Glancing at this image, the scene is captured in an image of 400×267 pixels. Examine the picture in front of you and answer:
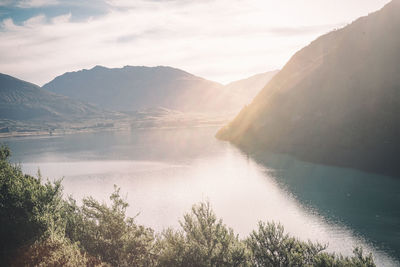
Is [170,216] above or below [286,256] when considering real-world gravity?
below

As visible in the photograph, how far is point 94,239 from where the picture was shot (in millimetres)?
30891

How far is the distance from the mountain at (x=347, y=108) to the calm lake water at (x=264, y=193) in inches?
454

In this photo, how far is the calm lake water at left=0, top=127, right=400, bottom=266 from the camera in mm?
48844

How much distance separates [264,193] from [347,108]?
205ft

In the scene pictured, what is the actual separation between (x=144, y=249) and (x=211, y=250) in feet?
21.8

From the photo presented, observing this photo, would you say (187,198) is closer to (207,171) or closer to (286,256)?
(207,171)

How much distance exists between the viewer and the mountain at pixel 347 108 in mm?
95625

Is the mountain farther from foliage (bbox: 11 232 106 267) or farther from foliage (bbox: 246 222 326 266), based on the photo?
foliage (bbox: 11 232 106 267)

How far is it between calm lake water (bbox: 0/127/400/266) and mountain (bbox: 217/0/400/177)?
11.5 metres

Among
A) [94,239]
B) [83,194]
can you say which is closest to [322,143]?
[83,194]

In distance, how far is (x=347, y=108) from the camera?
11475cm

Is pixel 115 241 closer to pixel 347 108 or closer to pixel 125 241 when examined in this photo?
pixel 125 241

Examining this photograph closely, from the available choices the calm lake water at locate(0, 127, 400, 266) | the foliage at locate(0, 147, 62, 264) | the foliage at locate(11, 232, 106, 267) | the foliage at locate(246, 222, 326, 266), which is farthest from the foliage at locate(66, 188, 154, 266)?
the calm lake water at locate(0, 127, 400, 266)

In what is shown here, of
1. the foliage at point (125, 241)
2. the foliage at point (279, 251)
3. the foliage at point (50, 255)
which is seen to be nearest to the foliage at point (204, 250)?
the foliage at point (125, 241)
